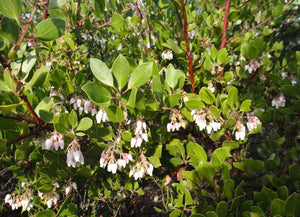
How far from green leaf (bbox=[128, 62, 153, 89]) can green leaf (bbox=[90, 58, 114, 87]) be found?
0.10m

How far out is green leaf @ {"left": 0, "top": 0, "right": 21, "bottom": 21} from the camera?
0.79 m

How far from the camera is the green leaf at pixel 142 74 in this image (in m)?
0.93

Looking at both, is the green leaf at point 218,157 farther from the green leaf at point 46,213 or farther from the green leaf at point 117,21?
the green leaf at point 117,21

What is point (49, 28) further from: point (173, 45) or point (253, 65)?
point (253, 65)

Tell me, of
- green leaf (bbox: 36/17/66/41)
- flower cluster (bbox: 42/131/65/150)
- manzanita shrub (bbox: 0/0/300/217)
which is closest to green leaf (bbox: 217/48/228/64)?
manzanita shrub (bbox: 0/0/300/217)

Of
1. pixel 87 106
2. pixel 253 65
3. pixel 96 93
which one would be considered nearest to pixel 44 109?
pixel 96 93

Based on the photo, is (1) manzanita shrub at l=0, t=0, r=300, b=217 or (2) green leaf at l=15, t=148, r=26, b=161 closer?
(1) manzanita shrub at l=0, t=0, r=300, b=217

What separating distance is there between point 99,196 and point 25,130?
3.21ft

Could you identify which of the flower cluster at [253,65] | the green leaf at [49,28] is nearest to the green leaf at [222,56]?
the flower cluster at [253,65]

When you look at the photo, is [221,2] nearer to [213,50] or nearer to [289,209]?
[213,50]

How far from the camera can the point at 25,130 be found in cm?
104

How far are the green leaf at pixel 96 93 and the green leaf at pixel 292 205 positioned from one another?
3.01 feet

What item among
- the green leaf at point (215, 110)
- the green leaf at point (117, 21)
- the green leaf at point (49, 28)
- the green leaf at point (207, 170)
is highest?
the green leaf at point (49, 28)

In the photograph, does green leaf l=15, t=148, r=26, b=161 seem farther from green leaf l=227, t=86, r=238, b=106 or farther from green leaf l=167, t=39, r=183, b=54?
green leaf l=227, t=86, r=238, b=106
